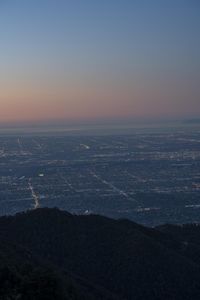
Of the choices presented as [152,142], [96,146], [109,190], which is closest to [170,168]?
[109,190]

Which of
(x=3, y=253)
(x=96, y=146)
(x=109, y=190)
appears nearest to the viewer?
(x=3, y=253)

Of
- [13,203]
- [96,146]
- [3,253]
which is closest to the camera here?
[3,253]

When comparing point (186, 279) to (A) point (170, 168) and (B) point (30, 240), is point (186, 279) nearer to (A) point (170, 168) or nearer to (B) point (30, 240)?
(B) point (30, 240)

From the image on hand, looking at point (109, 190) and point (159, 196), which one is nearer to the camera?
point (159, 196)

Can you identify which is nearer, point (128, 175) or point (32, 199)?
point (32, 199)

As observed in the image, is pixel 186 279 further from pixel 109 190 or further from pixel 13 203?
pixel 109 190

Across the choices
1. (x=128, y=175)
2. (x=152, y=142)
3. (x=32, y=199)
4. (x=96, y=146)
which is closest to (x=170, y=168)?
(x=128, y=175)

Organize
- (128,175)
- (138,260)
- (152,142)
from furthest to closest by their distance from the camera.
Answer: (152,142), (128,175), (138,260)
